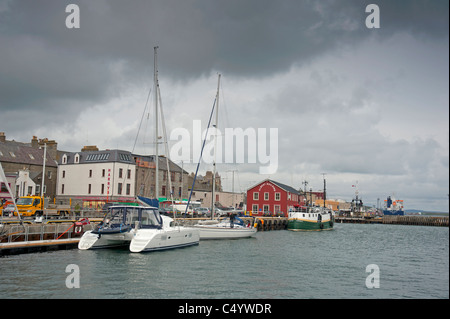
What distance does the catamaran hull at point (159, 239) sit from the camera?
91.8 ft

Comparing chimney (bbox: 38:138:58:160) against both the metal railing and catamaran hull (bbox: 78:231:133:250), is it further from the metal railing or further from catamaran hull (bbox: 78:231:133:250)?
catamaran hull (bbox: 78:231:133:250)

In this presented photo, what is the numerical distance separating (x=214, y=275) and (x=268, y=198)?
6104 cm

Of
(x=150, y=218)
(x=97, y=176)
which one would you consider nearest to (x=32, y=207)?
(x=150, y=218)

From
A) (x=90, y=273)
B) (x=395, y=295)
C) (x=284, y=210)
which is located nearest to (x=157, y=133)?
(x=90, y=273)

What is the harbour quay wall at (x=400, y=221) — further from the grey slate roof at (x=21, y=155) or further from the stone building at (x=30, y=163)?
the grey slate roof at (x=21, y=155)

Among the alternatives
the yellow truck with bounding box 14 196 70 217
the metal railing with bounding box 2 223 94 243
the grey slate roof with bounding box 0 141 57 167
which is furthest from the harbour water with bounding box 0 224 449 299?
the grey slate roof with bounding box 0 141 57 167

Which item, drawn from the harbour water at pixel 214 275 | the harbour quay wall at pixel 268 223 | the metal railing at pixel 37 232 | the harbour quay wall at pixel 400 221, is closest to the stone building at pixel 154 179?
the harbour quay wall at pixel 268 223

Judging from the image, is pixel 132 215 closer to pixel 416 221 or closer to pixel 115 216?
pixel 115 216
